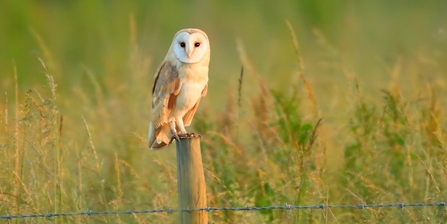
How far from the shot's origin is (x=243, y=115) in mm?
5195

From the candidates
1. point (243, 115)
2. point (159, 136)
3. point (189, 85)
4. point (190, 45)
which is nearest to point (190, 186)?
point (190, 45)

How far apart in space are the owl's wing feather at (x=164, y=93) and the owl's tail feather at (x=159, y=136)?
35mm

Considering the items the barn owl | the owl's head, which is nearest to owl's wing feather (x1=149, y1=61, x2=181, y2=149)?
the barn owl

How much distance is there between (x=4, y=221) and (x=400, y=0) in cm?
1129

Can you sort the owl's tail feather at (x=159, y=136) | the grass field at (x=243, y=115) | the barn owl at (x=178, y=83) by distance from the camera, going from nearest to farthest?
the grass field at (x=243, y=115) < the barn owl at (x=178, y=83) < the owl's tail feather at (x=159, y=136)

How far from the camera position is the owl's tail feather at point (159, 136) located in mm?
4691

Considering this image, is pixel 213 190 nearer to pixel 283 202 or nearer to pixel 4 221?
pixel 283 202

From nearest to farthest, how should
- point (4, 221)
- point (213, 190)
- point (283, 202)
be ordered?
point (4, 221)
point (283, 202)
point (213, 190)

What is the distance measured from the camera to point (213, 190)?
16.1ft

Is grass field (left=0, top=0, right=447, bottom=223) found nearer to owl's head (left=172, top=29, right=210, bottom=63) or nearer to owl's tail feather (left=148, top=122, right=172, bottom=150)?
owl's tail feather (left=148, top=122, right=172, bottom=150)

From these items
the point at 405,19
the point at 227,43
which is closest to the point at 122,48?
the point at 227,43

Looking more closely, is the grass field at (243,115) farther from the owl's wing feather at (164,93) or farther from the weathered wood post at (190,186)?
the weathered wood post at (190,186)

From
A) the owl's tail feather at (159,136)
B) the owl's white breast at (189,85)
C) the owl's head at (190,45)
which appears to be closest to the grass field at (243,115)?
the owl's tail feather at (159,136)

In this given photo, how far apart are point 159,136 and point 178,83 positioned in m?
0.41
